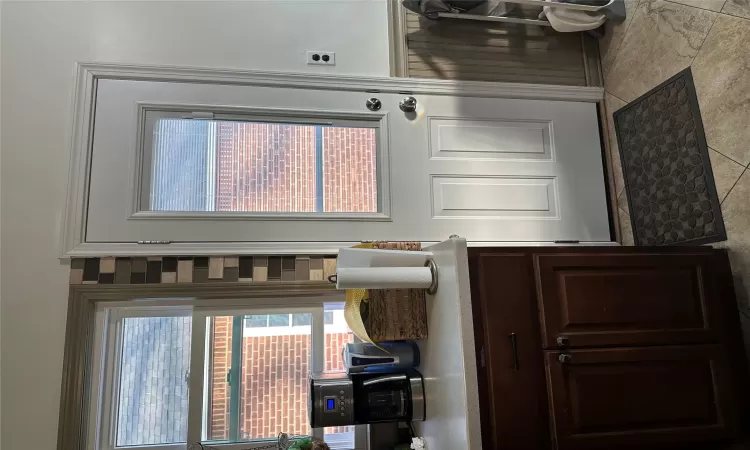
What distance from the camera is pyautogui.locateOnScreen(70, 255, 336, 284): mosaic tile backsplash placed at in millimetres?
1675

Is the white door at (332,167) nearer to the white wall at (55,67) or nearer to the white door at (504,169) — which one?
the white door at (504,169)

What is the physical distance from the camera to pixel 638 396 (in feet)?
4.62

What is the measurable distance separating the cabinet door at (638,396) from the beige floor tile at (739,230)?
0.85 feet

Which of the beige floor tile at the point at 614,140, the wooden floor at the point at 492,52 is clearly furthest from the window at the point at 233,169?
the beige floor tile at the point at 614,140

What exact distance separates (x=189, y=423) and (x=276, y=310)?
19.8 inches

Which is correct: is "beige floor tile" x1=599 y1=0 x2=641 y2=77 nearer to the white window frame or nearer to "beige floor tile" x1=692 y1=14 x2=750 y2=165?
"beige floor tile" x1=692 y1=14 x2=750 y2=165

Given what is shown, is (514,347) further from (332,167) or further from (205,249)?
(205,249)

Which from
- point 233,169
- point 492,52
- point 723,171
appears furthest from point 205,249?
point 723,171

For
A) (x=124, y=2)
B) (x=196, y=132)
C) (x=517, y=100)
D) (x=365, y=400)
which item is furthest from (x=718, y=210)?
(x=124, y=2)

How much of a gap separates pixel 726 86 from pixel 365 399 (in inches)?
64.0

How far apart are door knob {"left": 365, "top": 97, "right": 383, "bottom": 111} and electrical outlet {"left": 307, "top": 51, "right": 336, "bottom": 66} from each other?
0.23 metres

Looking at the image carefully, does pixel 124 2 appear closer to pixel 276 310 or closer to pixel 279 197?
pixel 279 197

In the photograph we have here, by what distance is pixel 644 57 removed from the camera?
1915 mm

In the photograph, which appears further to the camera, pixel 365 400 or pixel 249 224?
pixel 249 224
